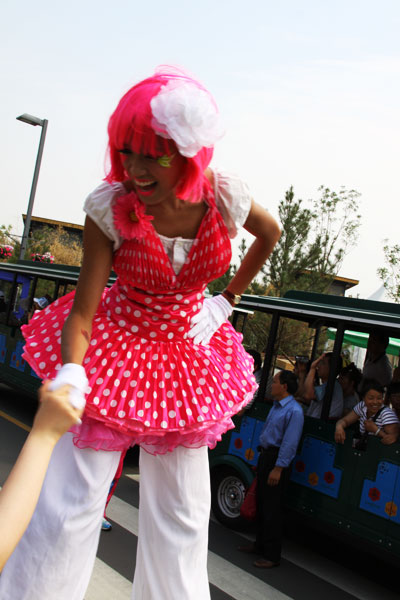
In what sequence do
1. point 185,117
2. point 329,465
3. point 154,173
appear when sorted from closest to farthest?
1. point 185,117
2. point 154,173
3. point 329,465

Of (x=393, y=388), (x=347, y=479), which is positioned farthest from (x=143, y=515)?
(x=393, y=388)

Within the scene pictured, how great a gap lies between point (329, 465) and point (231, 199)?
3.28 m

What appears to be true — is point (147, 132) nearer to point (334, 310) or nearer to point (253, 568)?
point (334, 310)

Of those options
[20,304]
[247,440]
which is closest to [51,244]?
[20,304]

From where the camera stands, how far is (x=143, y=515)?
219 cm

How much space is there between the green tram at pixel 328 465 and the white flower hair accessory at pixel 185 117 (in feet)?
9.82

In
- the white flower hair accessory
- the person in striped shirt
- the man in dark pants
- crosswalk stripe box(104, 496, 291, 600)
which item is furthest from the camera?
the man in dark pants

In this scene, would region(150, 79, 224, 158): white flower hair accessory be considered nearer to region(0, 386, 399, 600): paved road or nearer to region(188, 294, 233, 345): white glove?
region(188, 294, 233, 345): white glove

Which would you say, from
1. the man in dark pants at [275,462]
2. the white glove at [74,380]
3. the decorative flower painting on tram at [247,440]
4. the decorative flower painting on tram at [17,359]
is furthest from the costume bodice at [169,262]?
the decorative flower painting on tram at [17,359]

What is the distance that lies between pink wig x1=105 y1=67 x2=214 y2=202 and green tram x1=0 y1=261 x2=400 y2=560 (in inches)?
115

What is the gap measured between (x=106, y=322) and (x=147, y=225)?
373mm

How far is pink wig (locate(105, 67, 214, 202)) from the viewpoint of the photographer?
1.89 meters

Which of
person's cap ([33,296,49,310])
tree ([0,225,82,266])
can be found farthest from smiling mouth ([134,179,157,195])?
tree ([0,225,82,266])

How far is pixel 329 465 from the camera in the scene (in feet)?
16.1
